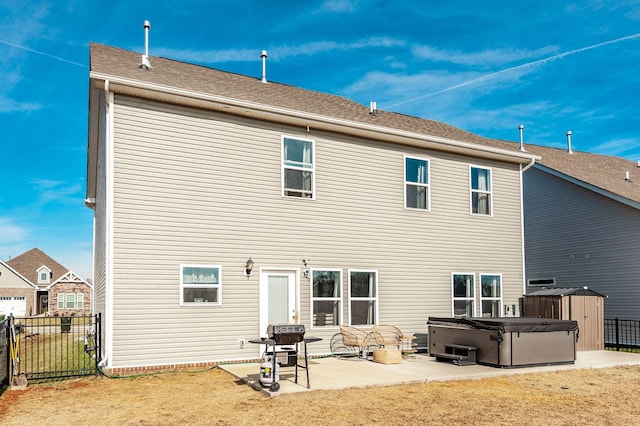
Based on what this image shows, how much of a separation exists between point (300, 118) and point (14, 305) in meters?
46.1

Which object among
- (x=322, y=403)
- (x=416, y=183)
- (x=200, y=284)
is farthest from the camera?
(x=416, y=183)

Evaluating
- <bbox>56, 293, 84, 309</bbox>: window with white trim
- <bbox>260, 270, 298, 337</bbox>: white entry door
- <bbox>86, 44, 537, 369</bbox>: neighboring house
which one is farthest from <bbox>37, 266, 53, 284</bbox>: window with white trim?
<bbox>260, 270, 298, 337</bbox>: white entry door

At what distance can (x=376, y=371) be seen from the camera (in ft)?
33.4

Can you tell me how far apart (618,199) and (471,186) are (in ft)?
16.9

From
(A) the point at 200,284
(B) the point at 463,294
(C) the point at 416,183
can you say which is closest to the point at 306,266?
(A) the point at 200,284

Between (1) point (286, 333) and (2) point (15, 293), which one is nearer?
(1) point (286, 333)

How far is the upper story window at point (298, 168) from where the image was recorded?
12398 millimetres

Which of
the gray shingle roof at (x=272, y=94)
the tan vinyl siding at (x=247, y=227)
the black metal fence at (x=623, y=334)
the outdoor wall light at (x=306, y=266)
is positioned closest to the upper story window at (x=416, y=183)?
the tan vinyl siding at (x=247, y=227)

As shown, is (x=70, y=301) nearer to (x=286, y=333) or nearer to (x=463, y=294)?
(x=463, y=294)

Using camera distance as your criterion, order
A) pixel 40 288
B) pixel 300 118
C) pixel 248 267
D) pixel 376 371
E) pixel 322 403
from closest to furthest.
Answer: pixel 322 403, pixel 376 371, pixel 248 267, pixel 300 118, pixel 40 288

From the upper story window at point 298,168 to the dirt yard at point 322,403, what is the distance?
4471 millimetres

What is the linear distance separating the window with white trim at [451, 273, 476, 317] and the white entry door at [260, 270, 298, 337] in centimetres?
468

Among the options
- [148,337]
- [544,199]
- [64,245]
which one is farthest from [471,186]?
[64,245]

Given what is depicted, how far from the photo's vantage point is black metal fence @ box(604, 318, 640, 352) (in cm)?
1617
